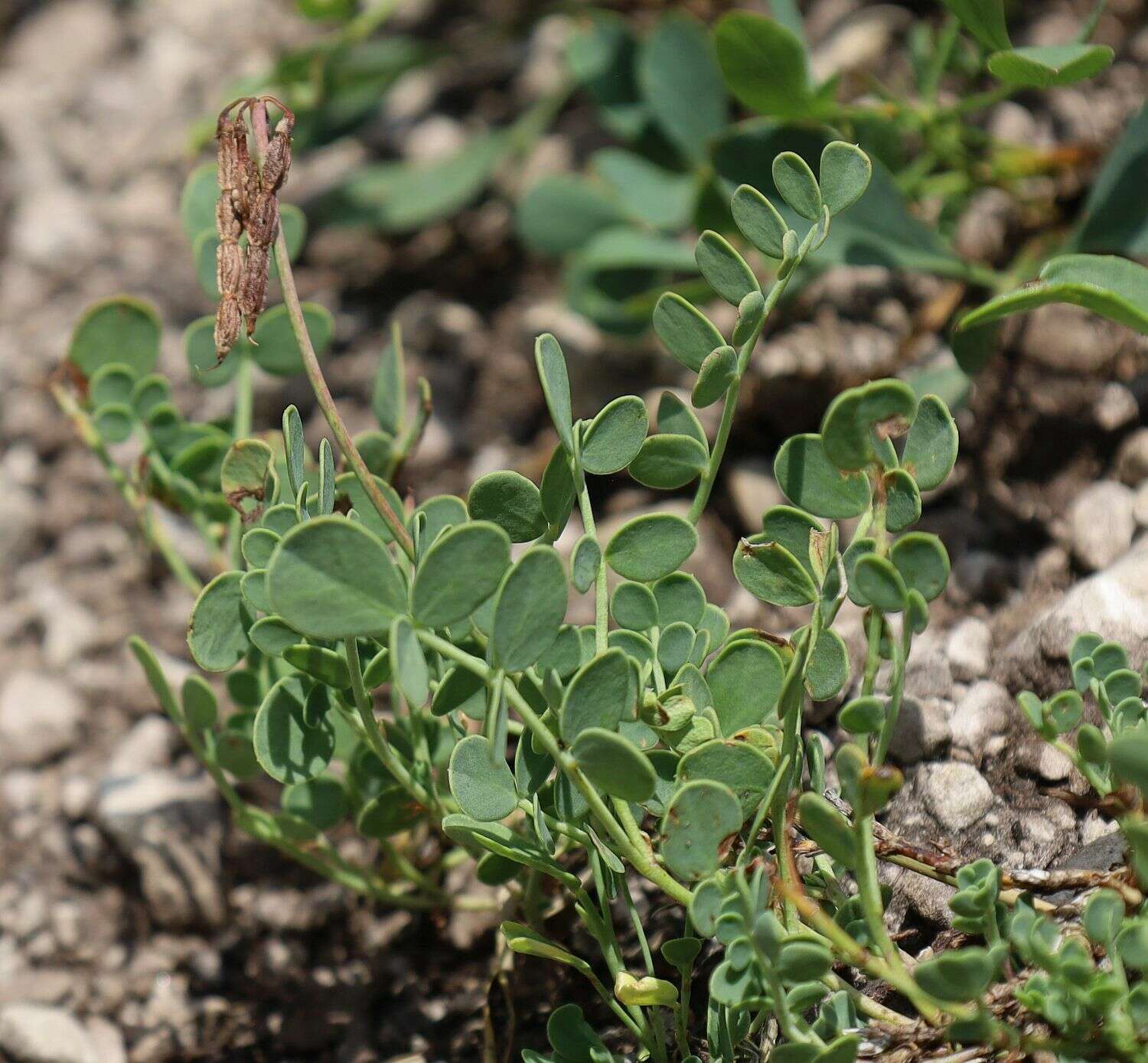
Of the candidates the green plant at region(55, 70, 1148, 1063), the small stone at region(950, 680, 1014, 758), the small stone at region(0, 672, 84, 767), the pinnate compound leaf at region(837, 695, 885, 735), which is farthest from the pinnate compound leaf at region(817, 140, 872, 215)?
the small stone at region(0, 672, 84, 767)

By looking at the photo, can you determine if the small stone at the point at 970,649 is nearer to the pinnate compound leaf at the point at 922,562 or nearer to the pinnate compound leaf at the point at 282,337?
the pinnate compound leaf at the point at 922,562

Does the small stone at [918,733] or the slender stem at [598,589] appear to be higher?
the slender stem at [598,589]

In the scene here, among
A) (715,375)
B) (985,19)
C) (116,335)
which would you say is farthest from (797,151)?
(116,335)

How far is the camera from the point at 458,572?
78 centimetres

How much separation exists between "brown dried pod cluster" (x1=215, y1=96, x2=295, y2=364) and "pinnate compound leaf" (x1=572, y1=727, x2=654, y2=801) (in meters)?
0.44

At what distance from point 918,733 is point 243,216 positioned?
0.76m

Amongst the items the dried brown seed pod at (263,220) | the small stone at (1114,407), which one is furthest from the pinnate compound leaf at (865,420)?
the small stone at (1114,407)

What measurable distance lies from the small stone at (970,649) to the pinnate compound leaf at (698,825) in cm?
49

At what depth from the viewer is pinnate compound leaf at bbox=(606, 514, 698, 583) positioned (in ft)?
3.07

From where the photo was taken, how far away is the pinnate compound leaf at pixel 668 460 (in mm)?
979

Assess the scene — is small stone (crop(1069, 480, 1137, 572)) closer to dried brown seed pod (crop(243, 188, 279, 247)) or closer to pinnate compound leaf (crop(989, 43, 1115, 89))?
pinnate compound leaf (crop(989, 43, 1115, 89))

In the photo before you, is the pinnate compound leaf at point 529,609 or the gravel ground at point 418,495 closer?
the pinnate compound leaf at point 529,609

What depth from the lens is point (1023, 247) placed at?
170 cm

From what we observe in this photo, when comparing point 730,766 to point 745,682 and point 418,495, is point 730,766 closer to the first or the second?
point 745,682
